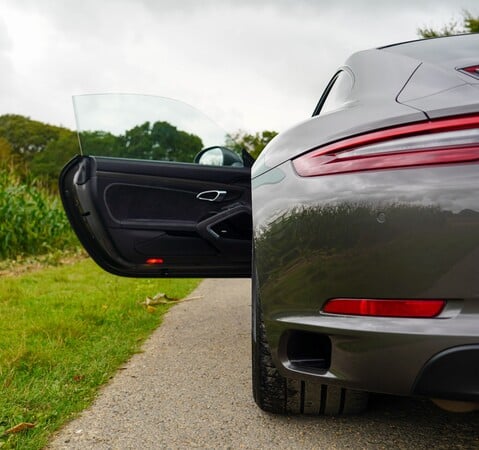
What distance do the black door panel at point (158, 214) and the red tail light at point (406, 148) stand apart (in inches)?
58.6

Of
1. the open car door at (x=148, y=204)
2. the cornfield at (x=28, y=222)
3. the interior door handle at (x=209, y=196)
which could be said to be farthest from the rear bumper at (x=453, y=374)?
the cornfield at (x=28, y=222)

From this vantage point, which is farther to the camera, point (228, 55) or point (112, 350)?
point (228, 55)

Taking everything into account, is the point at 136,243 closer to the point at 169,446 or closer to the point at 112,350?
the point at 112,350

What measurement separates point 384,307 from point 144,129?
7.25ft

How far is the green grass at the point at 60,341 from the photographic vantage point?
225cm

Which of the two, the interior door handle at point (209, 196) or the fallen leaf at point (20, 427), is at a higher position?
the interior door handle at point (209, 196)

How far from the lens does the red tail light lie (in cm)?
146

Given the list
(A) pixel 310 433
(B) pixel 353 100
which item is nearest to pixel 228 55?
(B) pixel 353 100

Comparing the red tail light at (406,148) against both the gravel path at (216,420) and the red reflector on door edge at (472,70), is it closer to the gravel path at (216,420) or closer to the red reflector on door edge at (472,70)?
the red reflector on door edge at (472,70)

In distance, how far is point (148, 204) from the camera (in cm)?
318

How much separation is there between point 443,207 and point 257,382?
3.41 ft

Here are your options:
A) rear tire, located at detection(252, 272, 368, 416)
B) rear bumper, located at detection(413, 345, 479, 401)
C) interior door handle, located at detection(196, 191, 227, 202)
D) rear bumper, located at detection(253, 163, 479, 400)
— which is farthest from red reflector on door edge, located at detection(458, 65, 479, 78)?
interior door handle, located at detection(196, 191, 227, 202)

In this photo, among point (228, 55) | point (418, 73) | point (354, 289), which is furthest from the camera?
point (228, 55)

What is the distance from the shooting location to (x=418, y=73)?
1.74 m
